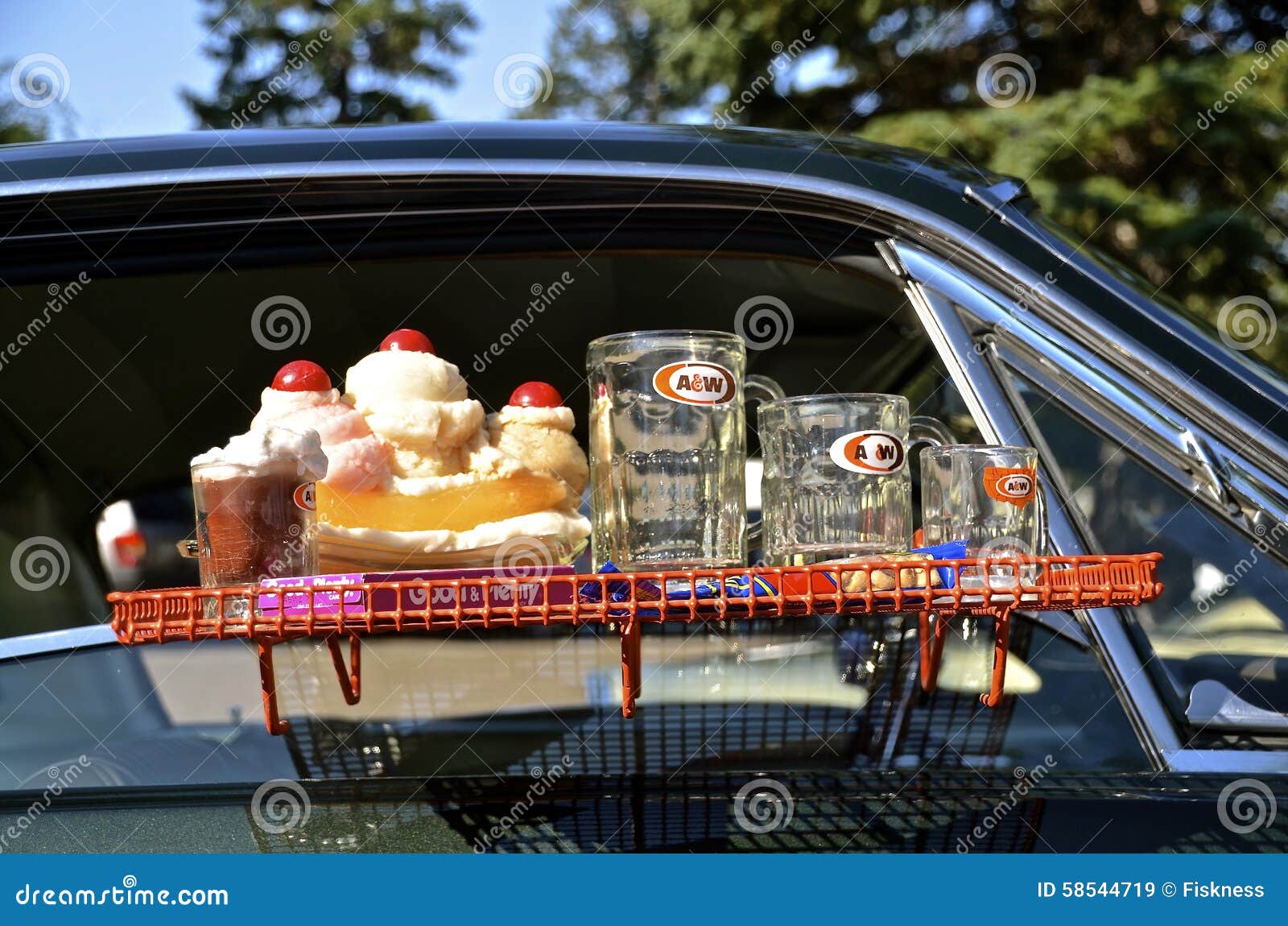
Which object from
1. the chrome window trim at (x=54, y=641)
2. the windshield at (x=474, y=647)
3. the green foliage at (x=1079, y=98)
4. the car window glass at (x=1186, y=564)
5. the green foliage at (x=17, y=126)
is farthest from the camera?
the green foliage at (x=17, y=126)

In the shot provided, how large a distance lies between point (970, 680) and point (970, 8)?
→ 1157cm

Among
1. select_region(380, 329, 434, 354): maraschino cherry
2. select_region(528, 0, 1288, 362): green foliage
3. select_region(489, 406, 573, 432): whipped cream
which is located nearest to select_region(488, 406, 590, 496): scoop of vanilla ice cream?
select_region(489, 406, 573, 432): whipped cream

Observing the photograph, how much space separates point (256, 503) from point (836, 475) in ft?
2.17

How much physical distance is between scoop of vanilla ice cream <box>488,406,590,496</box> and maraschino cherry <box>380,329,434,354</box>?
128 millimetres

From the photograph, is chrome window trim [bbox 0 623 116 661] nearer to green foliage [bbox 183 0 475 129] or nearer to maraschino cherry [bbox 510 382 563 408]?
maraschino cherry [bbox 510 382 563 408]

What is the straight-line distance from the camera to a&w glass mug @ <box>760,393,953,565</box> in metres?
1.42

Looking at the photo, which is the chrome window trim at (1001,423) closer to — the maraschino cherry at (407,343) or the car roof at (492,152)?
the car roof at (492,152)

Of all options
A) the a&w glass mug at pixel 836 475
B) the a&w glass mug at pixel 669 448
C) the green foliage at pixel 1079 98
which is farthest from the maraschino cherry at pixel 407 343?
the green foliage at pixel 1079 98

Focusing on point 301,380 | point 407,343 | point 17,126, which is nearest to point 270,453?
point 301,380

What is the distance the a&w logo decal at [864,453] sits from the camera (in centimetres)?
141

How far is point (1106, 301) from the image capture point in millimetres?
1466

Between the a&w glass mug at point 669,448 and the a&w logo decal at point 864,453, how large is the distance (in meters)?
0.14

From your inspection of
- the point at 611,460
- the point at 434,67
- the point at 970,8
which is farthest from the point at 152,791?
the point at 434,67

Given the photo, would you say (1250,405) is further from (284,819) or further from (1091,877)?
(284,819)
